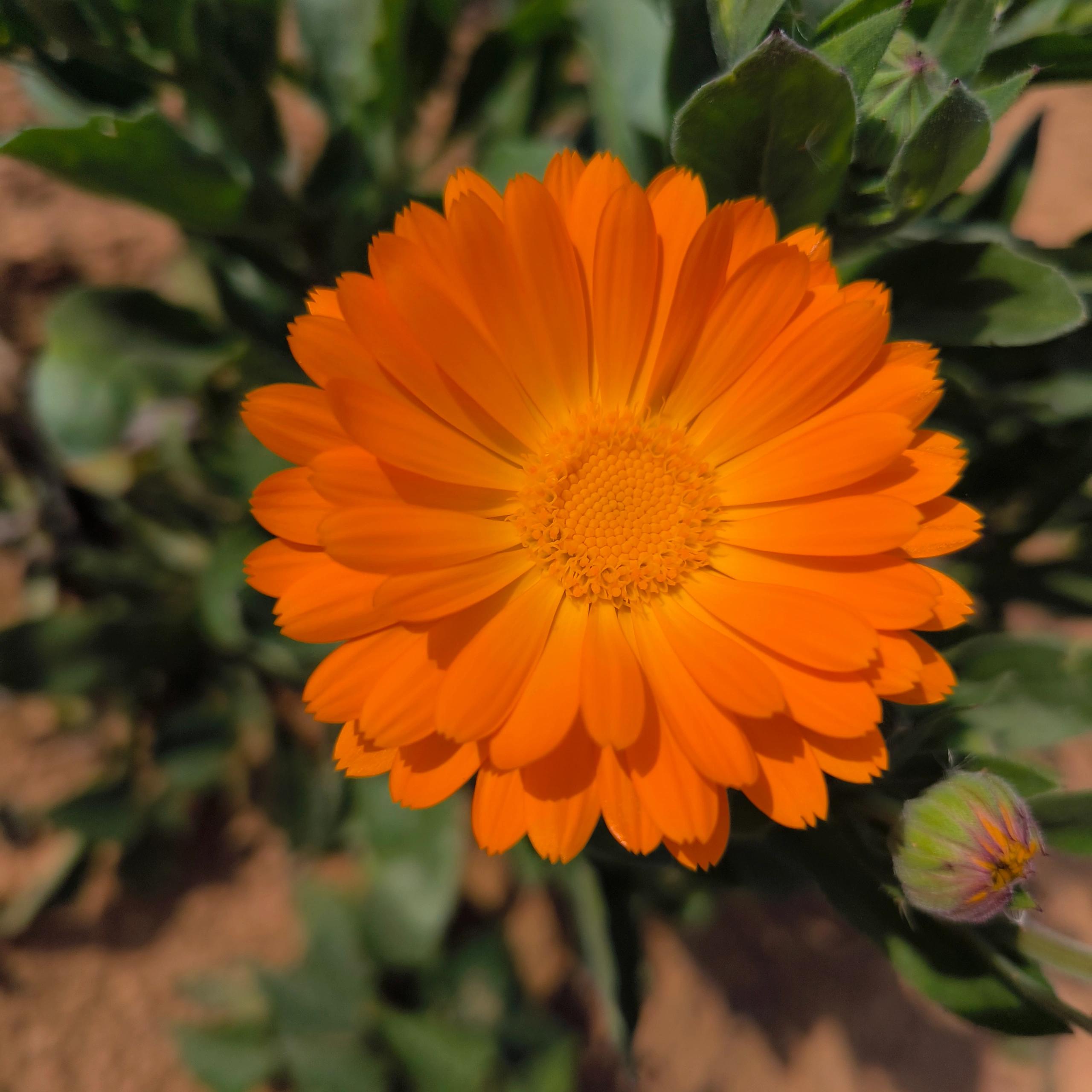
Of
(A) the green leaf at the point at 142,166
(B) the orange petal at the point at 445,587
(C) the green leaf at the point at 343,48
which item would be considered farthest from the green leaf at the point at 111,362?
(B) the orange petal at the point at 445,587

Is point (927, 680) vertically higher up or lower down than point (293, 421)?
higher up

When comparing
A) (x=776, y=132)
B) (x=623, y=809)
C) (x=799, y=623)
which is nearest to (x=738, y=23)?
(x=776, y=132)

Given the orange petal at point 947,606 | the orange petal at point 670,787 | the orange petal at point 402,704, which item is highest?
the orange petal at point 947,606

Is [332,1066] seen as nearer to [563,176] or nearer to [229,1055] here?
[229,1055]

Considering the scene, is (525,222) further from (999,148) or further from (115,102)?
(999,148)

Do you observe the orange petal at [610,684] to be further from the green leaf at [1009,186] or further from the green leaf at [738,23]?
the green leaf at [1009,186]
